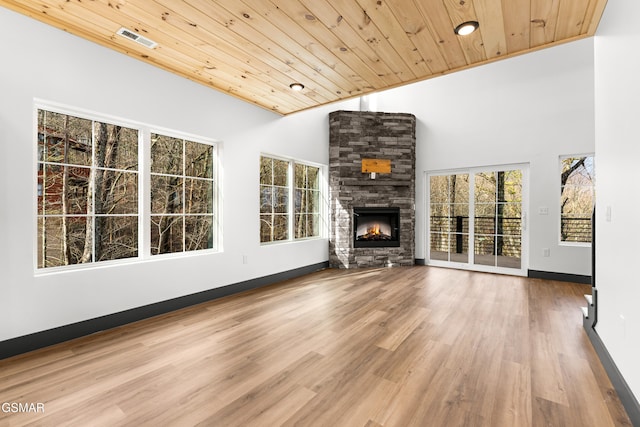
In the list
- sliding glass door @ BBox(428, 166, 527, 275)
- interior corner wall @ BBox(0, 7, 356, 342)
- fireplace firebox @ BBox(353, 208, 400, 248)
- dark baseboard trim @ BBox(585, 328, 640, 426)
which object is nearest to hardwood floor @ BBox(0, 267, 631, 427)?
dark baseboard trim @ BBox(585, 328, 640, 426)

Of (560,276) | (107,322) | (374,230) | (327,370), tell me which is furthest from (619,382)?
(374,230)

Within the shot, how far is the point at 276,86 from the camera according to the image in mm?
3475

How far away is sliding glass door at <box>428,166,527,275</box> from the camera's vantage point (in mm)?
5102

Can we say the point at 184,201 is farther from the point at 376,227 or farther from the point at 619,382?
the point at 619,382

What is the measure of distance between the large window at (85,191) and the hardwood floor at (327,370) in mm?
806

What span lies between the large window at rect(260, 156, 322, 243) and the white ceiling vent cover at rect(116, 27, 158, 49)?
205 centimetres

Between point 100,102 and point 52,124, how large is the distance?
0.42 m

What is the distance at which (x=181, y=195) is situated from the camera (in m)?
3.45

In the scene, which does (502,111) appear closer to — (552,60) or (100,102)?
(552,60)

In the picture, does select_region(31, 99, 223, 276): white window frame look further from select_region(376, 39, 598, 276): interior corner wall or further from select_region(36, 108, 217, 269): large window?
select_region(376, 39, 598, 276): interior corner wall

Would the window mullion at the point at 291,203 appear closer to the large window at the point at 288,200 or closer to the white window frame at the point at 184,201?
the large window at the point at 288,200

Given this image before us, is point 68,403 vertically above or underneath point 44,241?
underneath

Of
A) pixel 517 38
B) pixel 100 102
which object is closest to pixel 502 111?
pixel 517 38

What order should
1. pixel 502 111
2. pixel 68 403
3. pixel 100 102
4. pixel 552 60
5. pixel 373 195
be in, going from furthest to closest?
pixel 373 195 → pixel 502 111 → pixel 552 60 → pixel 100 102 → pixel 68 403
